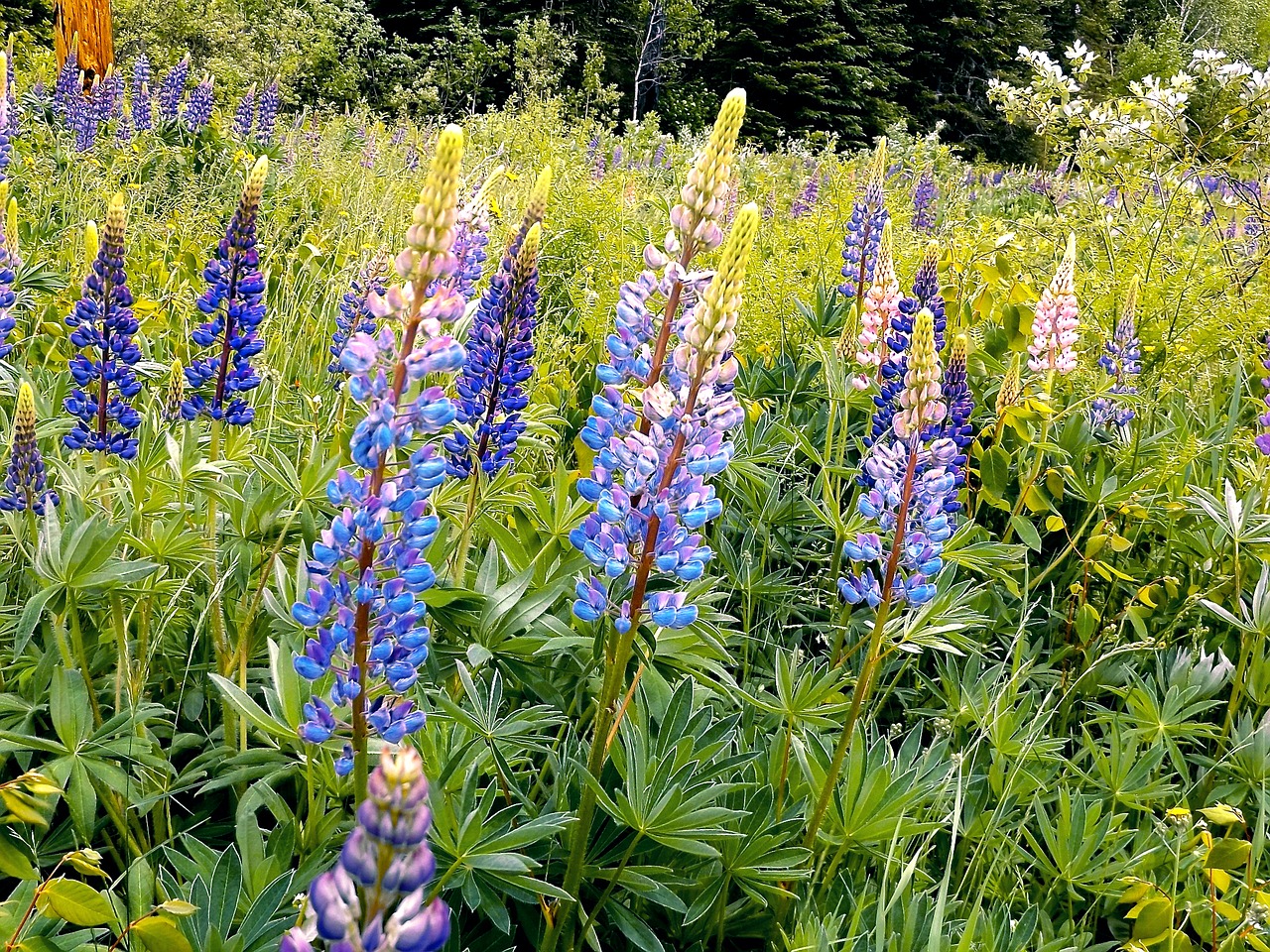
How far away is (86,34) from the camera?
675 cm

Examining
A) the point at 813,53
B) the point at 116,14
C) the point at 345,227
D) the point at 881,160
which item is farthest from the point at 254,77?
the point at 813,53

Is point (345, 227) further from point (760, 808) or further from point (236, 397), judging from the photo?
point (760, 808)

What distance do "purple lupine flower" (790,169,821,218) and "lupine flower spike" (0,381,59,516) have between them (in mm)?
4513

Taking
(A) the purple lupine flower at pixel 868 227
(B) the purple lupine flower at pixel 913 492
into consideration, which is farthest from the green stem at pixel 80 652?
(A) the purple lupine flower at pixel 868 227

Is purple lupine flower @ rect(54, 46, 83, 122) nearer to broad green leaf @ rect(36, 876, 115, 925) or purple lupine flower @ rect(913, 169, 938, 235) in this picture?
purple lupine flower @ rect(913, 169, 938, 235)

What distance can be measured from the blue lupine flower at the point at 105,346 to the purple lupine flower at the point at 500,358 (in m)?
0.65

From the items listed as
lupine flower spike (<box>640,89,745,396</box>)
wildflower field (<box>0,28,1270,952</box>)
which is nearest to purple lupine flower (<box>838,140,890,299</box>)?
wildflower field (<box>0,28,1270,952</box>)

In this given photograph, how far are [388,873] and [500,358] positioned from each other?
55.9 inches

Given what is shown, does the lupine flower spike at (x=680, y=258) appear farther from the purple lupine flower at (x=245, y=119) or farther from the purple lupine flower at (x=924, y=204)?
the purple lupine flower at (x=245, y=119)

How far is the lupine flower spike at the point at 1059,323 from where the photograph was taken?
2.71 meters

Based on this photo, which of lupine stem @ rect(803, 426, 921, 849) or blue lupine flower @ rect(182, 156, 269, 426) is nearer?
lupine stem @ rect(803, 426, 921, 849)

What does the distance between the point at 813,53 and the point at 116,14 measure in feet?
68.9

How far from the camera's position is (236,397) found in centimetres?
216

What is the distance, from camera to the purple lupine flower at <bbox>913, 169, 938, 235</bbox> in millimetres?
6047
